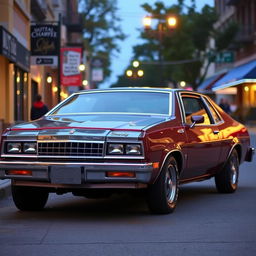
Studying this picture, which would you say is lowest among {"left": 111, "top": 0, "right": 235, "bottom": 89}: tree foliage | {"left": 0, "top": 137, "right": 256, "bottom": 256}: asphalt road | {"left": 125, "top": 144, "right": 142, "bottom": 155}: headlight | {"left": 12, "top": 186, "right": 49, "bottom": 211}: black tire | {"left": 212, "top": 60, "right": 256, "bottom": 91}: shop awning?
{"left": 0, "top": 137, "right": 256, "bottom": 256}: asphalt road

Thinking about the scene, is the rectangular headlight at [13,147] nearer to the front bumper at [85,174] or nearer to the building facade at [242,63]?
the front bumper at [85,174]

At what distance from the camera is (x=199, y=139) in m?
9.25

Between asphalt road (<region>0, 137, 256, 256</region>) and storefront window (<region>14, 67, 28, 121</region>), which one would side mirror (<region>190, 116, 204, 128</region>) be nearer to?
asphalt road (<region>0, 137, 256, 256</region>)

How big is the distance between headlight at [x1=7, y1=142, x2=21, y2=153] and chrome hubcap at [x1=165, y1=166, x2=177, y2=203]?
1830mm

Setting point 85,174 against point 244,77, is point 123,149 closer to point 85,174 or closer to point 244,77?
point 85,174

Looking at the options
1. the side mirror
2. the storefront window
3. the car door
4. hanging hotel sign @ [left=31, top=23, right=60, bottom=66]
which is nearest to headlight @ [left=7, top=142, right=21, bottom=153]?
the car door

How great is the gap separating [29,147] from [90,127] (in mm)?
765

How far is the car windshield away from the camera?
356 inches

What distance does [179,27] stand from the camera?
2184 inches

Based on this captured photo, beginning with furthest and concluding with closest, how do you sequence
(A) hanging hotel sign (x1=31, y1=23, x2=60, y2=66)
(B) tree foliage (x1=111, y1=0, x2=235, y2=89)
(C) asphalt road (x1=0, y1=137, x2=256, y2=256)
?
(B) tree foliage (x1=111, y1=0, x2=235, y2=89)
(A) hanging hotel sign (x1=31, y1=23, x2=60, y2=66)
(C) asphalt road (x1=0, y1=137, x2=256, y2=256)

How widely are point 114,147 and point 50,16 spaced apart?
108ft

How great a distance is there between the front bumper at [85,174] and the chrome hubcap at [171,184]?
79 cm

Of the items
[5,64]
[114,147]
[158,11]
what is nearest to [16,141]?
[114,147]

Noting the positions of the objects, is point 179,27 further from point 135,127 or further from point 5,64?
point 135,127
